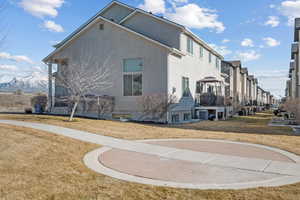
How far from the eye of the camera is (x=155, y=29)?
809 inches

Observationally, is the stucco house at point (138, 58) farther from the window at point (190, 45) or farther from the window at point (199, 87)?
the window at point (199, 87)

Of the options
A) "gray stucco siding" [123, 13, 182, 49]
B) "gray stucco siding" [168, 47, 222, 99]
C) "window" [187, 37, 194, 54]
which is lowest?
"gray stucco siding" [168, 47, 222, 99]

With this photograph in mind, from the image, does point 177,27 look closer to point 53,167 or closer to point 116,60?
point 116,60

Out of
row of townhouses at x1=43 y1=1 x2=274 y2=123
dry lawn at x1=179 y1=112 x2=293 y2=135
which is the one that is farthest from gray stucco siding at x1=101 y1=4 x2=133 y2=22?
dry lawn at x1=179 y1=112 x2=293 y2=135

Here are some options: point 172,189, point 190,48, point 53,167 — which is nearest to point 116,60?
point 190,48

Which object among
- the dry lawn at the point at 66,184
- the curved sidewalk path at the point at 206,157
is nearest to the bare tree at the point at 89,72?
the curved sidewalk path at the point at 206,157

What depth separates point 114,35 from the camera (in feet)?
65.4

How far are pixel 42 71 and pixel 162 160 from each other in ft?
59.8

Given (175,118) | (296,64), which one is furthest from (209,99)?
(296,64)

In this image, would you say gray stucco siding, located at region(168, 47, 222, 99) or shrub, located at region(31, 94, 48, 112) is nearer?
gray stucco siding, located at region(168, 47, 222, 99)

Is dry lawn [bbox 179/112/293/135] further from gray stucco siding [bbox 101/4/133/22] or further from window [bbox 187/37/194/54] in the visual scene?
gray stucco siding [bbox 101/4/133/22]

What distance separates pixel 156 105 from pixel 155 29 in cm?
687

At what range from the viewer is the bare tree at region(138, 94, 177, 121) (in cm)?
1759

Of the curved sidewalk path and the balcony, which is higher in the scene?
the balcony
